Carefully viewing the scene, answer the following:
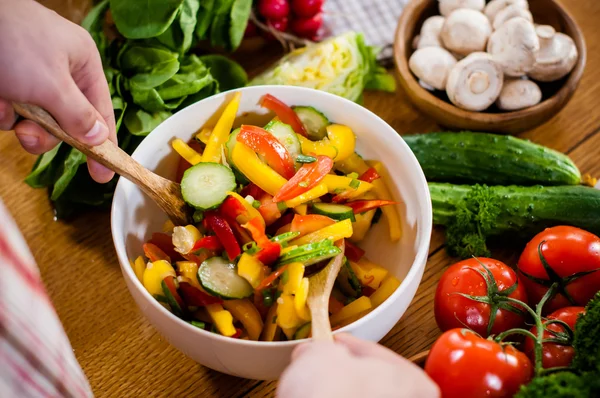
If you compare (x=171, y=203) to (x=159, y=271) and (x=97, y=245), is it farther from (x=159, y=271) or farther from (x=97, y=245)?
(x=97, y=245)

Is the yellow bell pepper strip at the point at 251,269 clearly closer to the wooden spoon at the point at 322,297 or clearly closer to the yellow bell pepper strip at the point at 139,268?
the wooden spoon at the point at 322,297

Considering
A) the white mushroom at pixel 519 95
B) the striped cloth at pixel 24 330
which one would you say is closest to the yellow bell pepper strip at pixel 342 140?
the white mushroom at pixel 519 95

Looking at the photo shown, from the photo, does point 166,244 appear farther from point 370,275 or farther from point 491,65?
point 491,65

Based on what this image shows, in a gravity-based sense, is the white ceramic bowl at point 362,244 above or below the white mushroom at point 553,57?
below

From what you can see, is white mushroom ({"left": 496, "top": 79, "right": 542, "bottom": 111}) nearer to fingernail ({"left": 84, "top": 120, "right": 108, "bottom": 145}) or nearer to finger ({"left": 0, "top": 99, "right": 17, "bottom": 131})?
fingernail ({"left": 84, "top": 120, "right": 108, "bottom": 145})

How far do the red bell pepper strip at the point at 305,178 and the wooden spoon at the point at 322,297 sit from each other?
134mm

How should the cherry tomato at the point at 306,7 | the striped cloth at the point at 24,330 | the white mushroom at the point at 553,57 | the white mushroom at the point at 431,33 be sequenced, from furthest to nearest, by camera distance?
the cherry tomato at the point at 306,7, the white mushroom at the point at 431,33, the white mushroom at the point at 553,57, the striped cloth at the point at 24,330

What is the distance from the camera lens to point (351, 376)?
2.66 ft

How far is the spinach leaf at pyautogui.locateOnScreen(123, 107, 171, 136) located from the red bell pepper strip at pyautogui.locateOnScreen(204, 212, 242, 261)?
0.40 metres

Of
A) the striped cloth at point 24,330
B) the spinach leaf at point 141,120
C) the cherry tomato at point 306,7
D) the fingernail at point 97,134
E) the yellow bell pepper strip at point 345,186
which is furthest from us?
the cherry tomato at point 306,7

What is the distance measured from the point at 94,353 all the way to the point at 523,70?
1.23m

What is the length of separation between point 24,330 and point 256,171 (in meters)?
0.62

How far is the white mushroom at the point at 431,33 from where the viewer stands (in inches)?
67.9

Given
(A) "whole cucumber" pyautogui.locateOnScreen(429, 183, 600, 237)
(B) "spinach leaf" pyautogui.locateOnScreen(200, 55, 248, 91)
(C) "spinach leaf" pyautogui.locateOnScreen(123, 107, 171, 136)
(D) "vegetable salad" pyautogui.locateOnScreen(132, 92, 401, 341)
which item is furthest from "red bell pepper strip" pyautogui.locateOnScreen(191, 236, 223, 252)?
(B) "spinach leaf" pyautogui.locateOnScreen(200, 55, 248, 91)
